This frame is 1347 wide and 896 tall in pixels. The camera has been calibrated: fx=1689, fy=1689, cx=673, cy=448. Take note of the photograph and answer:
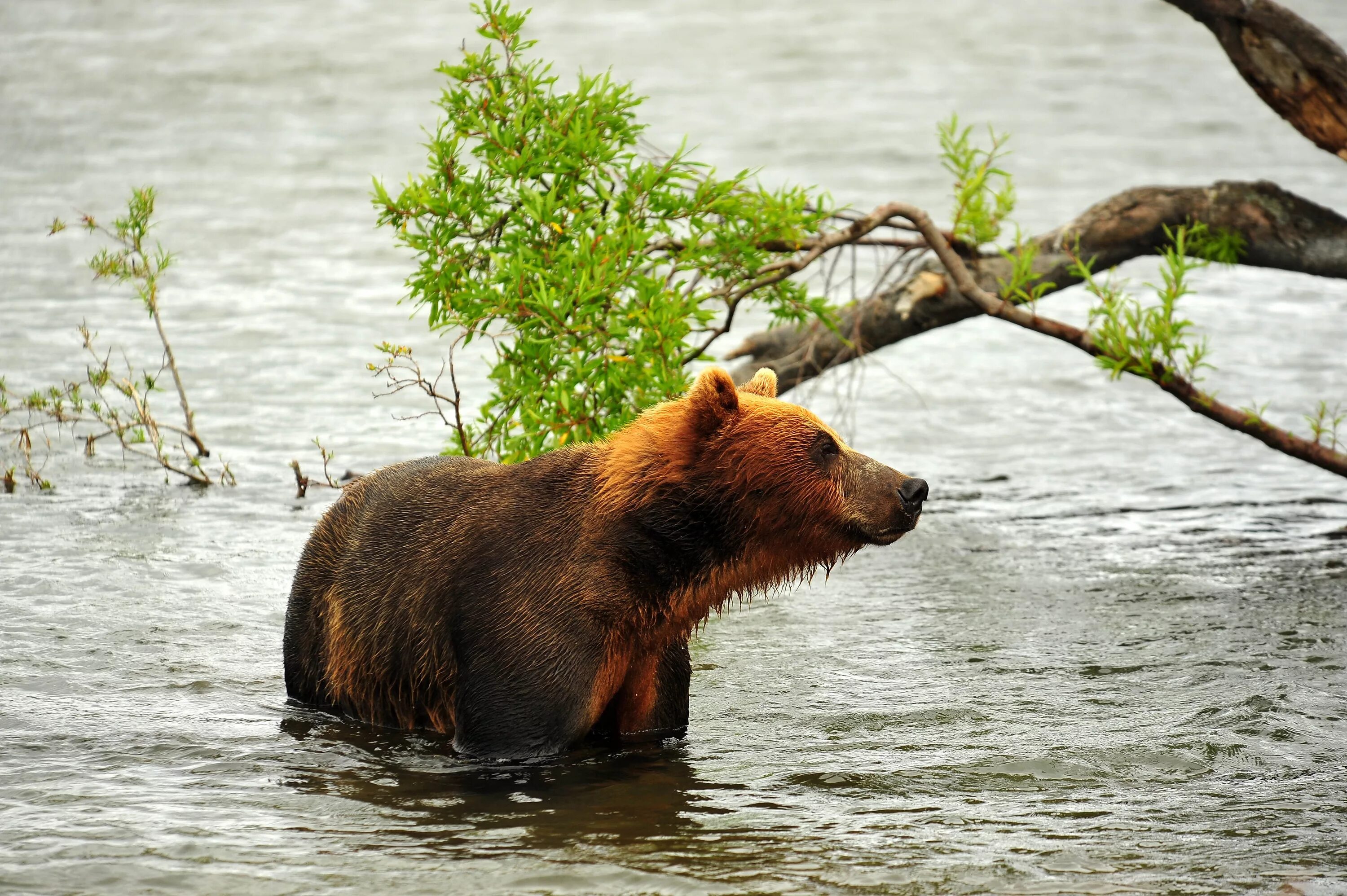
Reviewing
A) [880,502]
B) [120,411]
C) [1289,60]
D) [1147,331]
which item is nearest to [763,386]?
[880,502]

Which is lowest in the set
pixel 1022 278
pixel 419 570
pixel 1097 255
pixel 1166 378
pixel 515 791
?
pixel 515 791

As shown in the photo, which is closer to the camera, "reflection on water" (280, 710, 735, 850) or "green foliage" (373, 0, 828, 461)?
"reflection on water" (280, 710, 735, 850)

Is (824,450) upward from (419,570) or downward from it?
upward

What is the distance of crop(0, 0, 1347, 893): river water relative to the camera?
5.81 m

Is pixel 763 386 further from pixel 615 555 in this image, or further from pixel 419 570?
pixel 419 570

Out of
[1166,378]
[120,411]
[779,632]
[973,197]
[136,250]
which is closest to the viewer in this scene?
[779,632]

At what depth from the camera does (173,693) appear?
7457 millimetres

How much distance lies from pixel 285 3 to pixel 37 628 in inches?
1055

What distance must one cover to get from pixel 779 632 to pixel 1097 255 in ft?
12.2

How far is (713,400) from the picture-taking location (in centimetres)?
625

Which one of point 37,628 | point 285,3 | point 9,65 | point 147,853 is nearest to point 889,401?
point 37,628

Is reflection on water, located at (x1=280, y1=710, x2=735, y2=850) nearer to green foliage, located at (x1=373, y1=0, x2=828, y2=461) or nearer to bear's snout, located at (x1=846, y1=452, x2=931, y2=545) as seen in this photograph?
bear's snout, located at (x1=846, y1=452, x2=931, y2=545)

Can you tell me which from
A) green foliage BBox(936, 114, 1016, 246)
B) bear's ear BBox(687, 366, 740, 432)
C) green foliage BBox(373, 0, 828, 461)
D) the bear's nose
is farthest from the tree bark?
bear's ear BBox(687, 366, 740, 432)

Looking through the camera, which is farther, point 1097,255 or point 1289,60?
point 1097,255
